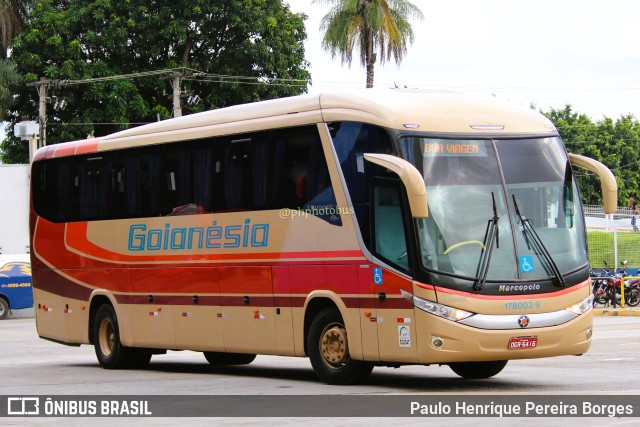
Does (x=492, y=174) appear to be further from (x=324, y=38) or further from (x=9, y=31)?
(x=9, y=31)

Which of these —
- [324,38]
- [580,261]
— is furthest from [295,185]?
[324,38]

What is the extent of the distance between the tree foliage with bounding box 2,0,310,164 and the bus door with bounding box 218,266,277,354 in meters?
38.1

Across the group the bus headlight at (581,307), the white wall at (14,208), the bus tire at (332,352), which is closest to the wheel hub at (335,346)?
the bus tire at (332,352)

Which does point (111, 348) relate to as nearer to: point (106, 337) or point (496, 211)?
point (106, 337)

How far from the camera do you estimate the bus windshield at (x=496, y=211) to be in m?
14.7

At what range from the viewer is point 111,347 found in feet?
68.8

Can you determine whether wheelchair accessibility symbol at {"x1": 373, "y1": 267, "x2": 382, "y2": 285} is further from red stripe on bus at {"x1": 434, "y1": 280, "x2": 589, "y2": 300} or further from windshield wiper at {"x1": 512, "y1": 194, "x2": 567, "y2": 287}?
windshield wiper at {"x1": 512, "y1": 194, "x2": 567, "y2": 287}

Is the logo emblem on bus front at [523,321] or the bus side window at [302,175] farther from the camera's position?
the bus side window at [302,175]

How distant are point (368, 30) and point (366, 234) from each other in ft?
108

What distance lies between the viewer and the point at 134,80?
56250 millimetres

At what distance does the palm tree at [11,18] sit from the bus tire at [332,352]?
4417 centimetres

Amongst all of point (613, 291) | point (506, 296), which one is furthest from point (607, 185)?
point (613, 291)

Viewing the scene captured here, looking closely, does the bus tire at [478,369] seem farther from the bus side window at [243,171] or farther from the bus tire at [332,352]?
the bus side window at [243,171]

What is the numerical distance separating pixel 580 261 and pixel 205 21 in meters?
43.4
